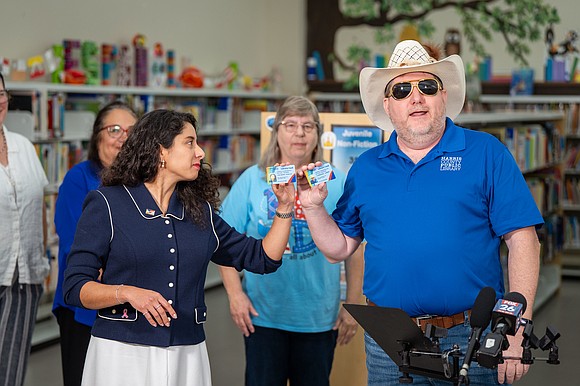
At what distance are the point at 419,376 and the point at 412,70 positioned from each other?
985 millimetres

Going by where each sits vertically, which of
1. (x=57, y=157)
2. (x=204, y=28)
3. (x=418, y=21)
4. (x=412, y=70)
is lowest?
(x=57, y=157)

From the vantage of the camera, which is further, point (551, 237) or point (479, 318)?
point (551, 237)

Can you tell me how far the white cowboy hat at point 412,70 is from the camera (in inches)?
114

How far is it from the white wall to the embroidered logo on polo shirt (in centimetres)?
531

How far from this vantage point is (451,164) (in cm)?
274

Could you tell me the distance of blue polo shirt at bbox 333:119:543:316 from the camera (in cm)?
→ 269

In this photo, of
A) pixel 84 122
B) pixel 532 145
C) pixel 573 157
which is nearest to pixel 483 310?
pixel 84 122

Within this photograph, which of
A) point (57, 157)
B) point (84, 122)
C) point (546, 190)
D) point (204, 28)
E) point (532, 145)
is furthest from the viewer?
point (204, 28)

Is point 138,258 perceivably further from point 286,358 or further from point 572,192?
point 572,192

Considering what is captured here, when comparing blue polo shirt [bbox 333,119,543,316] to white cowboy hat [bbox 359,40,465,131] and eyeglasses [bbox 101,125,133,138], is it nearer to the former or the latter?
white cowboy hat [bbox 359,40,465,131]

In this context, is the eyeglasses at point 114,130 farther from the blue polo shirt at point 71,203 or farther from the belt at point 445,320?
the belt at point 445,320

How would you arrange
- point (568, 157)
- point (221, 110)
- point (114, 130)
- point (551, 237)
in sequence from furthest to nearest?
point (568, 157) < point (221, 110) < point (551, 237) < point (114, 130)

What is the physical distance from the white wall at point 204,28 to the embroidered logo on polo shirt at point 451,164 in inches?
209

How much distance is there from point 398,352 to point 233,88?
7.84m
